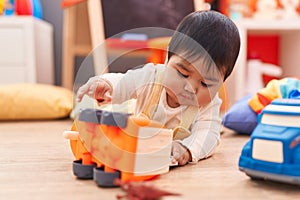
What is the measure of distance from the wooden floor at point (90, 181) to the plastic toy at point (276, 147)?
0.10 ft

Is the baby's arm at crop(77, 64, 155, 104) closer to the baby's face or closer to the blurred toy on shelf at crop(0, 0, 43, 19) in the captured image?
the baby's face

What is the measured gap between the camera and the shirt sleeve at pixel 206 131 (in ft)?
2.92

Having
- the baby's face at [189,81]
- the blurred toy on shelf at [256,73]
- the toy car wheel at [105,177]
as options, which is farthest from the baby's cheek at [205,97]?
the blurred toy on shelf at [256,73]

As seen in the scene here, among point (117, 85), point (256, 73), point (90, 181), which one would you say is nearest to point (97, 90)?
point (117, 85)

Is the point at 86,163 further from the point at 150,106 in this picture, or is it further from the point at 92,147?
the point at 150,106

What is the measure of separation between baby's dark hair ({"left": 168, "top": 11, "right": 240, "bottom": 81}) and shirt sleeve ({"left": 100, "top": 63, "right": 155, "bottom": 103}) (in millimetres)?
56

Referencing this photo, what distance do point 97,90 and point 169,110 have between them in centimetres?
19

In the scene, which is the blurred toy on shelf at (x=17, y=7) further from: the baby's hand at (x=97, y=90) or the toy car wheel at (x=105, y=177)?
the toy car wheel at (x=105, y=177)

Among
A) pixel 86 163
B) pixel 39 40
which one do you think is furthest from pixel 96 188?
pixel 39 40

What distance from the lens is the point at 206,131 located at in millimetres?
916

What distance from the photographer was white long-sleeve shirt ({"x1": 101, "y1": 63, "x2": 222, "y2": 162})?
31.2 inches

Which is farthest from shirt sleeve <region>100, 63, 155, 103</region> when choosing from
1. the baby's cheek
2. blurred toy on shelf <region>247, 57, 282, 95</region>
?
blurred toy on shelf <region>247, 57, 282, 95</region>

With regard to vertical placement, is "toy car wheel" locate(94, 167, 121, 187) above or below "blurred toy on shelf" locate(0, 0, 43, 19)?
below

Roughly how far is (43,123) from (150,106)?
95cm
